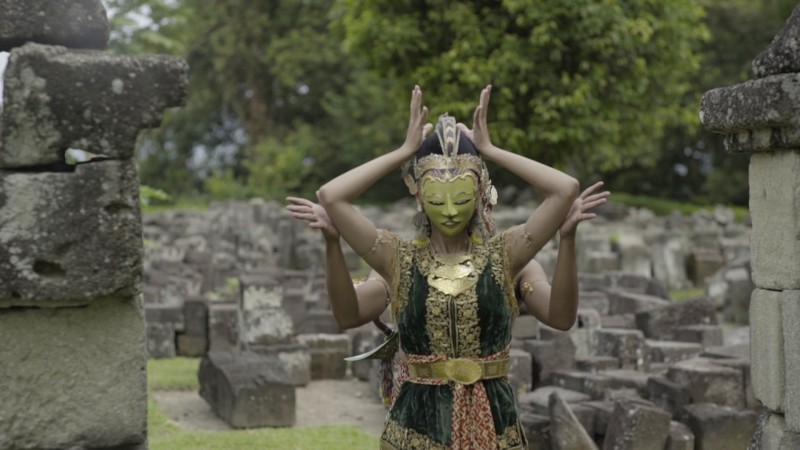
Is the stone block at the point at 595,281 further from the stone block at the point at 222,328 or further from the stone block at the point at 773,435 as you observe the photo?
the stone block at the point at 773,435

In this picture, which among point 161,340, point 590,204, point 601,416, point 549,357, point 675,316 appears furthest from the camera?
point 161,340

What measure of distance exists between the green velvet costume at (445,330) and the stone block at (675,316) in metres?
7.59

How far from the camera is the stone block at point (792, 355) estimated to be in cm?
472

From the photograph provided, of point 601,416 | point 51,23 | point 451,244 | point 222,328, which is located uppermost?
point 51,23

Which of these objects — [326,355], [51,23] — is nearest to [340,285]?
[51,23]

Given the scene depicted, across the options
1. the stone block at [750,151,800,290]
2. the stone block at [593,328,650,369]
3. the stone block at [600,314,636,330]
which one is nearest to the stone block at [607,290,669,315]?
the stone block at [600,314,636,330]

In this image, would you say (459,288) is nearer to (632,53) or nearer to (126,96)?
(126,96)

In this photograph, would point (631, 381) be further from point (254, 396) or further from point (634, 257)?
point (634, 257)

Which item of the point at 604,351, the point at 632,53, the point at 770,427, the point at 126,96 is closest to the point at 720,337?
the point at 604,351

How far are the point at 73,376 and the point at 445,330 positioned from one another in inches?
60.5

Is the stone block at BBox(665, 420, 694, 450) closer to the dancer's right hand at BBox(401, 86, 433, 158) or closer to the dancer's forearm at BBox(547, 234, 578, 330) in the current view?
the dancer's forearm at BBox(547, 234, 578, 330)

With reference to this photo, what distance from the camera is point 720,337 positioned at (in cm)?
1105

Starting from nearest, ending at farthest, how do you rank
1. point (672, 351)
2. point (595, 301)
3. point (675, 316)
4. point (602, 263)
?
point (672, 351) → point (675, 316) → point (595, 301) → point (602, 263)

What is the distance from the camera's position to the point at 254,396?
9.02 meters
